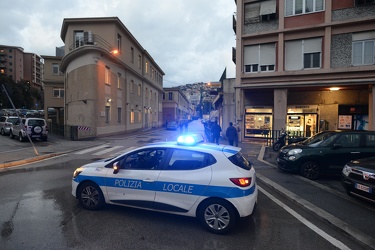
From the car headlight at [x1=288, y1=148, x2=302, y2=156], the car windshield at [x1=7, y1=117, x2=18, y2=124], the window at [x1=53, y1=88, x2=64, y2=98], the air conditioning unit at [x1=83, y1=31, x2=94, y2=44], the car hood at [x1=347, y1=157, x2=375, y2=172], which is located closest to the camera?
the car hood at [x1=347, y1=157, x2=375, y2=172]

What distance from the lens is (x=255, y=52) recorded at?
58.4 ft

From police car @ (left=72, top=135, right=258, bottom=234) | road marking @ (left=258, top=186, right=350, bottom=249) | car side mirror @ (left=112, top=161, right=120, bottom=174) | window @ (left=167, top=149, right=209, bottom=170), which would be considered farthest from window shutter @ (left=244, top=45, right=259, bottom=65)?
car side mirror @ (left=112, top=161, right=120, bottom=174)

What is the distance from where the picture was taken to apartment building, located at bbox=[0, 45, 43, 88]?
91.6m

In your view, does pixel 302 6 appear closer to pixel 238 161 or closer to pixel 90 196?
pixel 238 161

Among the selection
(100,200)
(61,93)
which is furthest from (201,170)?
(61,93)

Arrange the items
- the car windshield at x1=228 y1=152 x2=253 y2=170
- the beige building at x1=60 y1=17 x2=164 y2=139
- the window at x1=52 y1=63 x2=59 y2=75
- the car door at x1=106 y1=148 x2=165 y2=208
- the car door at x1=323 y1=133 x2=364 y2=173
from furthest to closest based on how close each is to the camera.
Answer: the window at x1=52 y1=63 x2=59 y2=75, the beige building at x1=60 y1=17 x2=164 y2=139, the car door at x1=323 y1=133 x2=364 y2=173, the car door at x1=106 y1=148 x2=165 y2=208, the car windshield at x1=228 y1=152 x2=253 y2=170

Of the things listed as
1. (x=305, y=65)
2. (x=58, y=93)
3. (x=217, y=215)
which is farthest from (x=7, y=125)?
(x=305, y=65)

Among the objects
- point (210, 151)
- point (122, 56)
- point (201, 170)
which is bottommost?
point (201, 170)

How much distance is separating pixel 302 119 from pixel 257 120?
3.46 m

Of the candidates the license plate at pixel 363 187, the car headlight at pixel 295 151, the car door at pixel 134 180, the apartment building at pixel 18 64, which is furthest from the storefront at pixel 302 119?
the apartment building at pixel 18 64

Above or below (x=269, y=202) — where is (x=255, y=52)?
above

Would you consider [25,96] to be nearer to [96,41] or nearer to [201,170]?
[96,41]

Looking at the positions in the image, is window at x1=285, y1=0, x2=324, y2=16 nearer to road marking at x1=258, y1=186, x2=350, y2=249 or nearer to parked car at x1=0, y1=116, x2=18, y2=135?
road marking at x1=258, y1=186, x2=350, y2=249

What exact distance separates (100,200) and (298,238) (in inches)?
146
